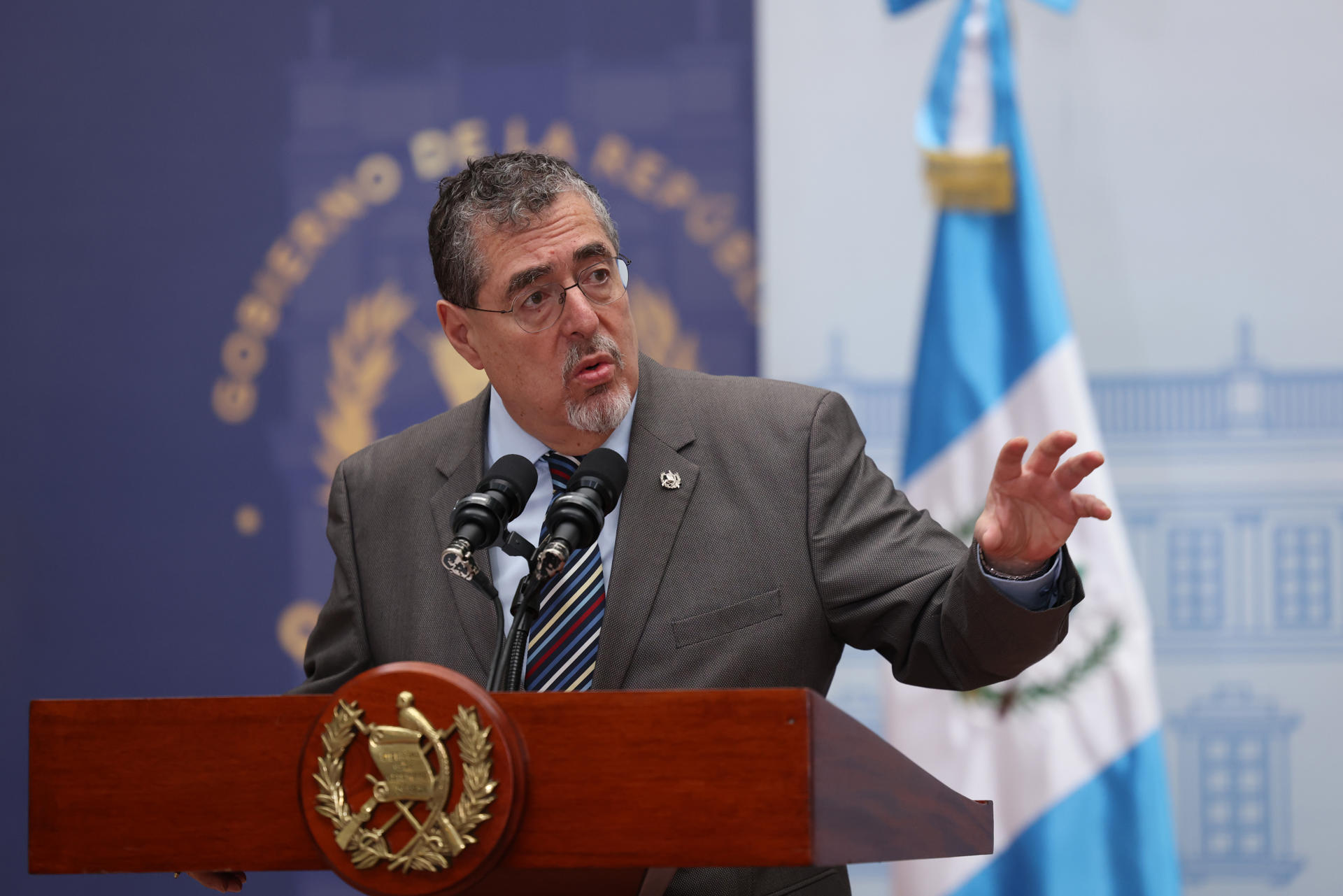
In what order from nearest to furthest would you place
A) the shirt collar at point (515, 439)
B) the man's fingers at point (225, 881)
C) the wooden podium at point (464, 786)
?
the wooden podium at point (464, 786)
the man's fingers at point (225, 881)
the shirt collar at point (515, 439)

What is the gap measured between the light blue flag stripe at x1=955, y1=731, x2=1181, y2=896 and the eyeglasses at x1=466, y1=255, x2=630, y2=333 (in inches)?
70.1

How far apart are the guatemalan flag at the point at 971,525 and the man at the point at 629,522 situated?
113 cm

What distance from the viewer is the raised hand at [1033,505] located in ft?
4.90

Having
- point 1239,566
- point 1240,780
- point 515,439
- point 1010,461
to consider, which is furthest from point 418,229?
point 1240,780

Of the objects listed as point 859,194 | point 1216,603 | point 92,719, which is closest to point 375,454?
point 92,719

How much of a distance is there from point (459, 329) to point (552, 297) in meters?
0.26

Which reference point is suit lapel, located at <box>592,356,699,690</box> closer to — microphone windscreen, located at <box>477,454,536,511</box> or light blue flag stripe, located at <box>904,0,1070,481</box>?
microphone windscreen, located at <box>477,454,536,511</box>

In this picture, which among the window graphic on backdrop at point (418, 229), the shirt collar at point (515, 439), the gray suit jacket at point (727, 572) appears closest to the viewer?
the gray suit jacket at point (727, 572)

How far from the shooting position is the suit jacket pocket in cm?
186

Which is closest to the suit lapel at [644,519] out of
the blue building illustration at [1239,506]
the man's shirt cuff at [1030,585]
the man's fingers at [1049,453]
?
the man's shirt cuff at [1030,585]

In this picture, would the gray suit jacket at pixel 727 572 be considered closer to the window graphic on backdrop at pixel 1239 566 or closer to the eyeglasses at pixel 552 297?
the eyeglasses at pixel 552 297

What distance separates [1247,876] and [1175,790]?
27cm

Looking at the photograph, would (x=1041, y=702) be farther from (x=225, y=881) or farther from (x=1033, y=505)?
(x=225, y=881)

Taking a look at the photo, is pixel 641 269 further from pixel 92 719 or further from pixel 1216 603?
pixel 92 719
